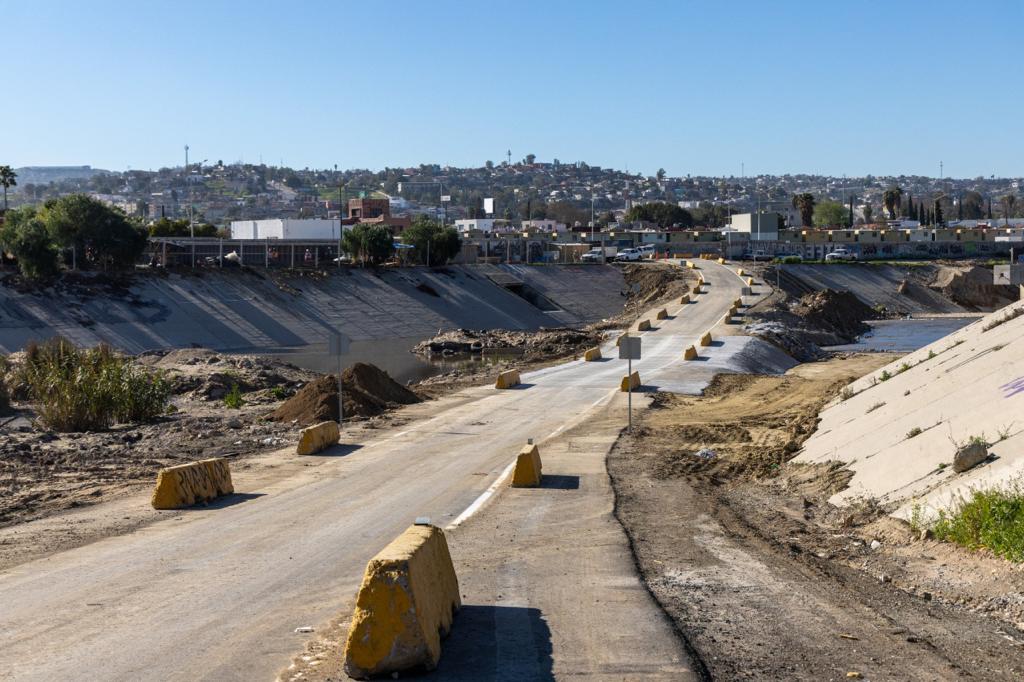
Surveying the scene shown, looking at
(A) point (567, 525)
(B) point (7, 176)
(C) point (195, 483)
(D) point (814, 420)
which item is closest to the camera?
(A) point (567, 525)

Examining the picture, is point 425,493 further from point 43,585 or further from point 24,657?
point 24,657

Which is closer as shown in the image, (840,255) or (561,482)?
(561,482)

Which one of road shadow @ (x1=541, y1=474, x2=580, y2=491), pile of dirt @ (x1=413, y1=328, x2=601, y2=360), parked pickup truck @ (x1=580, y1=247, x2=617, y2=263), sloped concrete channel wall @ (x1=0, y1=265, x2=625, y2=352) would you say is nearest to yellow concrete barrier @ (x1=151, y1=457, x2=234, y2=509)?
road shadow @ (x1=541, y1=474, x2=580, y2=491)

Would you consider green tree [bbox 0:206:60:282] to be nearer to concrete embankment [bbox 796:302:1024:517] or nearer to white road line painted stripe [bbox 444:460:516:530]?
concrete embankment [bbox 796:302:1024:517]

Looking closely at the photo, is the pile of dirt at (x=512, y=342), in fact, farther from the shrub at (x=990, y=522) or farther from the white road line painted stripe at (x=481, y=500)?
the shrub at (x=990, y=522)

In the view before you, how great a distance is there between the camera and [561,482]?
22844 millimetres

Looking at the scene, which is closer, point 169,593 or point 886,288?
point 169,593

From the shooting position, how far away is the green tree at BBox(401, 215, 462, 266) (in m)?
108

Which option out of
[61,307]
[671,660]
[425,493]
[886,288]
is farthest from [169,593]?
[886,288]

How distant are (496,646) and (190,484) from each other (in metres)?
10.8

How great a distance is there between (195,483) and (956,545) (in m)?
12.2

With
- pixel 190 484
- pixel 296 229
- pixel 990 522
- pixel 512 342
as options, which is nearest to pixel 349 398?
pixel 190 484

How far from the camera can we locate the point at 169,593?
42.8 feet

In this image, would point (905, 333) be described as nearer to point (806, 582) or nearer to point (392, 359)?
point (392, 359)
